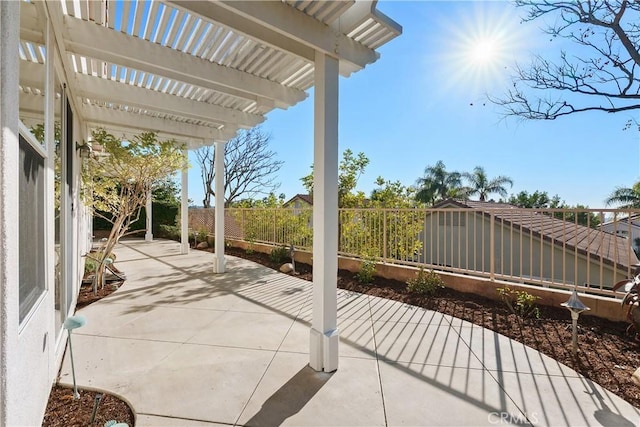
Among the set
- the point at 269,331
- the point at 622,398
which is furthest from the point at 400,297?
the point at 622,398

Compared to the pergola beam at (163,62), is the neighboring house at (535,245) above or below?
below

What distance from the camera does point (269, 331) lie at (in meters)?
3.49

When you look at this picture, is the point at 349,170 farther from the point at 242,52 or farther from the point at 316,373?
the point at 316,373

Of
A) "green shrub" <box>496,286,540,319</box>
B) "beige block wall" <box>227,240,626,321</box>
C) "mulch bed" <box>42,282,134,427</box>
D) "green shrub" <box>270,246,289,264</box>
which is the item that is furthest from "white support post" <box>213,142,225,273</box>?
"green shrub" <box>496,286,540,319</box>

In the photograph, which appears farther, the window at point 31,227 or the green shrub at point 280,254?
the green shrub at point 280,254

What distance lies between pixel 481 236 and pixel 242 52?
6238 mm

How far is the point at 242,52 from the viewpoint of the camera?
3.56 meters

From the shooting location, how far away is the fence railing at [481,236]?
3900 millimetres

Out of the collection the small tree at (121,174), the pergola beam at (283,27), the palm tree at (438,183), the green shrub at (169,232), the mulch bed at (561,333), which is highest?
the palm tree at (438,183)

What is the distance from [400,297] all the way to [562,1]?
22.8ft

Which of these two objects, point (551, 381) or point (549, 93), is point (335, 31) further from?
point (549, 93)

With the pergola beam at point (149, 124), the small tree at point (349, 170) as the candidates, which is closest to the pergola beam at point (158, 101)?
the pergola beam at point (149, 124)

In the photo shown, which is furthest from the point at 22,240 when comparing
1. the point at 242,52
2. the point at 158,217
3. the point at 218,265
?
the point at 158,217

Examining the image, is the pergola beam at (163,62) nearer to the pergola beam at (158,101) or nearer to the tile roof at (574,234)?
the pergola beam at (158,101)
